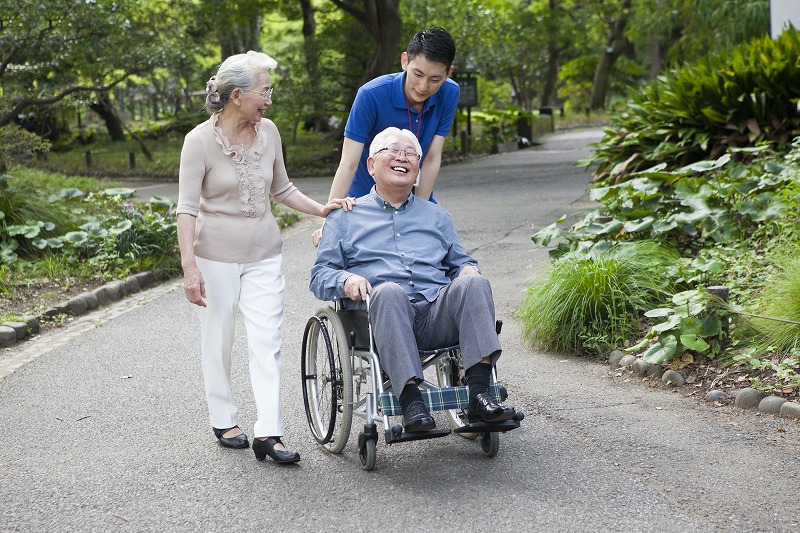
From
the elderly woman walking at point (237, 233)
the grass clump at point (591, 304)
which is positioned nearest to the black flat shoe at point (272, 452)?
the elderly woman walking at point (237, 233)

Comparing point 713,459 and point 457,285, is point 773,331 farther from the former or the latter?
point 457,285

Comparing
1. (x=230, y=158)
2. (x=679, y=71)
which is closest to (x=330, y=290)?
(x=230, y=158)

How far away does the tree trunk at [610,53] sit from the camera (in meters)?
38.2

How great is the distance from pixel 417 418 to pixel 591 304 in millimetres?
2506

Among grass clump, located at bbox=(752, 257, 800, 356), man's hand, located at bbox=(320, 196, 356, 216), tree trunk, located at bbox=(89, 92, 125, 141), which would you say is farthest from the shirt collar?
tree trunk, located at bbox=(89, 92, 125, 141)

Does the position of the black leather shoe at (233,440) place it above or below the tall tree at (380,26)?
below

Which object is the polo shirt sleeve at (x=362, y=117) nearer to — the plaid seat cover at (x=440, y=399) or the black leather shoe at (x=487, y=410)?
the plaid seat cover at (x=440, y=399)

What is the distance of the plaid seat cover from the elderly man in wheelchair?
0.13 ft

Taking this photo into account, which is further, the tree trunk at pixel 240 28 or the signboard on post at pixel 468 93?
the signboard on post at pixel 468 93

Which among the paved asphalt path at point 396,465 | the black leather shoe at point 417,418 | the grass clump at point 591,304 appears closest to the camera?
the paved asphalt path at point 396,465

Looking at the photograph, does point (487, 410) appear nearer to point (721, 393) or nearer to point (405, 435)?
point (405, 435)

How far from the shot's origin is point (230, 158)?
15.0 feet

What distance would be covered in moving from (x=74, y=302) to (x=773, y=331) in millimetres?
5543

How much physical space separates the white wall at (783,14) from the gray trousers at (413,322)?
933cm
